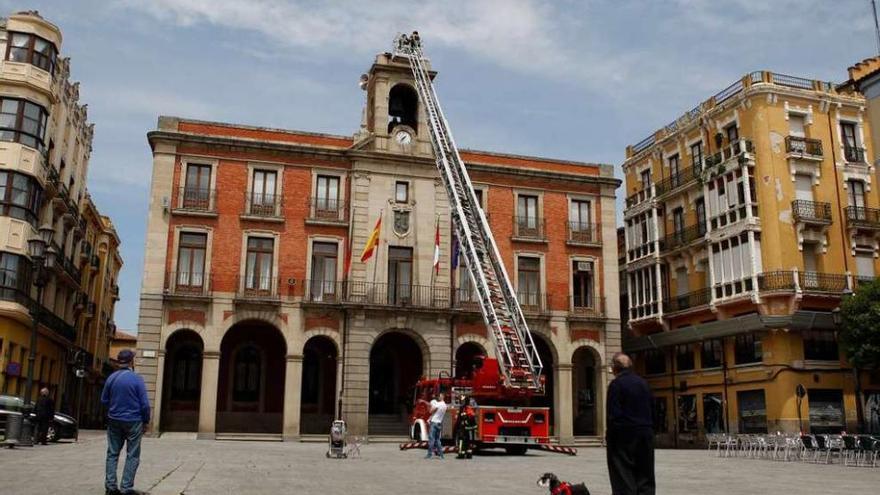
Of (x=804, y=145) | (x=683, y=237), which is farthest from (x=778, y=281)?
(x=683, y=237)

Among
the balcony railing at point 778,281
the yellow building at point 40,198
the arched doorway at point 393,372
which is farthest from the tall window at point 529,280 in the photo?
the yellow building at point 40,198

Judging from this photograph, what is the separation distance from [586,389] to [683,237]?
389 inches

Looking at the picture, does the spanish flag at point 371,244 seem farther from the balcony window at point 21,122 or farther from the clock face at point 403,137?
the balcony window at point 21,122

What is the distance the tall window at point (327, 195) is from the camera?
118ft

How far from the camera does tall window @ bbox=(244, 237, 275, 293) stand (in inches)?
1356

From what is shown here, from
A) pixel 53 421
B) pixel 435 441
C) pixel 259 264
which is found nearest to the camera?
pixel 435 441

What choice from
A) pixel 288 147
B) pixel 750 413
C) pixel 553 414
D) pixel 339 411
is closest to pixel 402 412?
pixel 339 411

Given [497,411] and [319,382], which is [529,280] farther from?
[497,411]

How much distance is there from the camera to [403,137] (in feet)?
123

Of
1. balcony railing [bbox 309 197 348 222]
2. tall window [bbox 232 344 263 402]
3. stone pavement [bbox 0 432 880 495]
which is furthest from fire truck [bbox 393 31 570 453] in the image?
tall window [bbox 232 344 263 402]

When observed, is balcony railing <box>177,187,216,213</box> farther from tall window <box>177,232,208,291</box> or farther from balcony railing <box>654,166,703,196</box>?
balcony railing <box>654,166,703,196</box>

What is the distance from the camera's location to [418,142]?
37500 millimetres

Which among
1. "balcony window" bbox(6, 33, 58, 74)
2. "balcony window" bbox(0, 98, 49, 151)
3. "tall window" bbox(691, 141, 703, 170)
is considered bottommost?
"balcony window" bbox(0, 98, 49, 151)

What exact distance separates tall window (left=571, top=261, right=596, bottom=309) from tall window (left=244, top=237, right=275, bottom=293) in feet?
47.7
